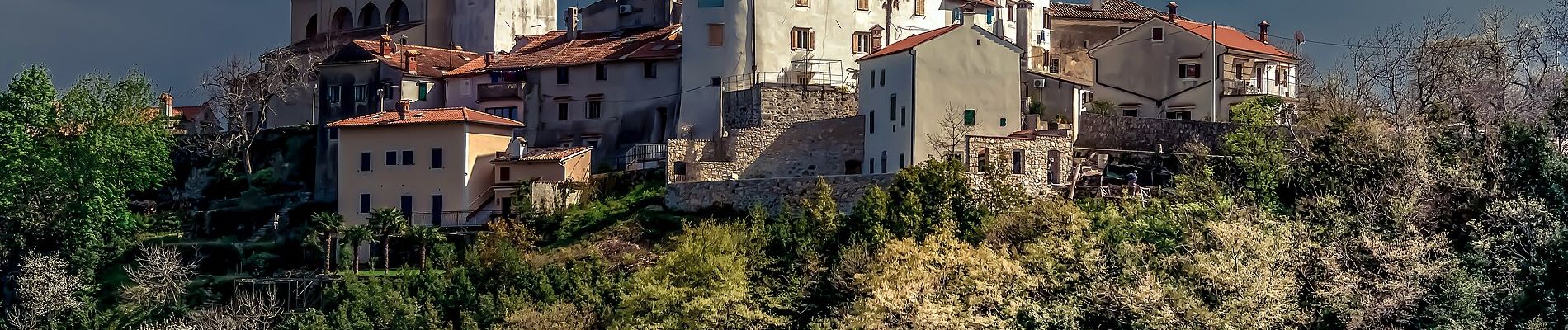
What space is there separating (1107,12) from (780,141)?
1657 centimetres

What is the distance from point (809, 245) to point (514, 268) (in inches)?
323

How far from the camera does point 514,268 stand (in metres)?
69.9

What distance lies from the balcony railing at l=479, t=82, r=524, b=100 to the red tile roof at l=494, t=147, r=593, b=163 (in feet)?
14.2

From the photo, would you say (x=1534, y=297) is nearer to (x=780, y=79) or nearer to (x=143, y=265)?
(x=780, y=79)

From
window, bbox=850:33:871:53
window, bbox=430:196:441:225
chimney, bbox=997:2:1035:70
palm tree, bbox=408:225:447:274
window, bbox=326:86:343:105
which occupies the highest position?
chimney, bbox=997:2:1035:70

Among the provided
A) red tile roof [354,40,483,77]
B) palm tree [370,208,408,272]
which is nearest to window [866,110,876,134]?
palm tree [370,208,408,272]

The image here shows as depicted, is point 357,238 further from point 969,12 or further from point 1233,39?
point 1233,39

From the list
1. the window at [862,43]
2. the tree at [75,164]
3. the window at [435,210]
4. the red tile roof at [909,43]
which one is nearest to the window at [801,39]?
the window at [862,43]

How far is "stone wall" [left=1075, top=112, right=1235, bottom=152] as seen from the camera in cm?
7431

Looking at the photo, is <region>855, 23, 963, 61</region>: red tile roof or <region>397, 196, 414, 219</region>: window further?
<region>397, 196, 414, 219</region>: window

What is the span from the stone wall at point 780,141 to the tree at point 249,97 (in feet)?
67.9

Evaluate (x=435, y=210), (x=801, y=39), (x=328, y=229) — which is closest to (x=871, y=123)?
(x=801, y=39)

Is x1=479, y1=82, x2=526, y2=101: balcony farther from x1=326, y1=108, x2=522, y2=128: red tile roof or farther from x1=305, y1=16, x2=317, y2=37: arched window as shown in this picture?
x1=305, y1=16, x2=317, y2=37: arched window

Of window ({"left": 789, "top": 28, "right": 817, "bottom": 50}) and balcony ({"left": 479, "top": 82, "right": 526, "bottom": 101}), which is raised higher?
window ({"left": 789, "top": 28, "right": 817, "bottom": 50})
